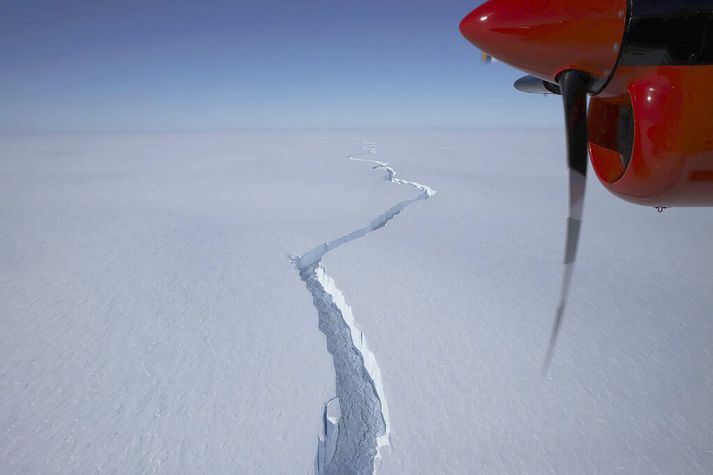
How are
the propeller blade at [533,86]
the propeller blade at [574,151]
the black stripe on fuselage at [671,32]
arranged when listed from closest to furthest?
the black stripe on fuselage at [671,32], the propeller blade at [574,151], the propeller blade at [533,86]

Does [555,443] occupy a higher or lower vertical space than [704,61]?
lower

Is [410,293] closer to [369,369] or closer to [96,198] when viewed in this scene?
[369,369]

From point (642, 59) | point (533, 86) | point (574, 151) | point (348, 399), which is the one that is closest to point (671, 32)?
point (642, 59)

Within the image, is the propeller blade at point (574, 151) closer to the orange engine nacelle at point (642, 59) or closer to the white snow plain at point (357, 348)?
the orange engine nacelle at point (642, 59)

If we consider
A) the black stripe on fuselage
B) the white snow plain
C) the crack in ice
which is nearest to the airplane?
the black stripe on fuselage

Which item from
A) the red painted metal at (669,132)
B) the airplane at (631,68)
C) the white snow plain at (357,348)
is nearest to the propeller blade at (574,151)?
the airplane at (631,68)

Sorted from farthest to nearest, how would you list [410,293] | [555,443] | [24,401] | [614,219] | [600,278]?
[614,219] → [600,278] → [410,293] → [24,401] → [555,443]

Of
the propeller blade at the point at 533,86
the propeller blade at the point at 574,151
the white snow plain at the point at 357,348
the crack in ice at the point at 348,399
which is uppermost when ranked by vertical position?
the propeller blade at the point at 533,86

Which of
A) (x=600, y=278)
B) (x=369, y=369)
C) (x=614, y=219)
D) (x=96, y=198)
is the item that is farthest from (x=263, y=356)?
(x=96, y=198)
